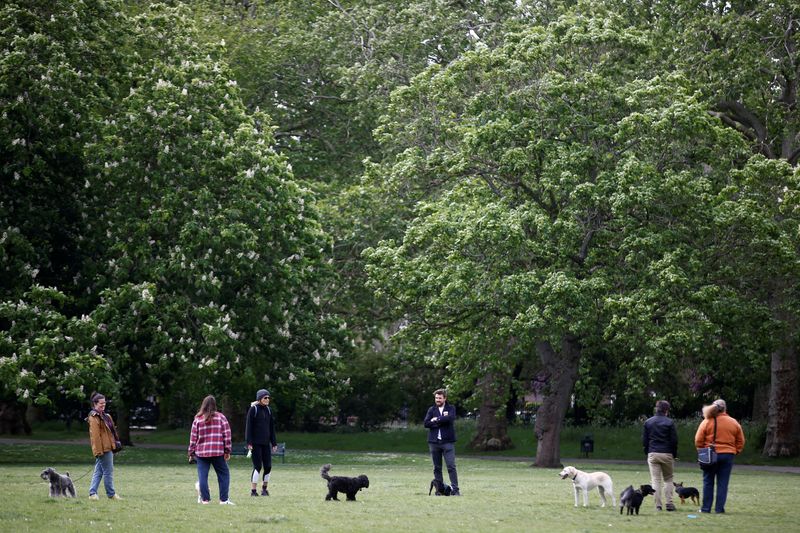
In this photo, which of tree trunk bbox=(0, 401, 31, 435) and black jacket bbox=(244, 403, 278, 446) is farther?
tree trunk bbox=(0, 401, 31, 435)

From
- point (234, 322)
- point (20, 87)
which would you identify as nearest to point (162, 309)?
point (234, 322)

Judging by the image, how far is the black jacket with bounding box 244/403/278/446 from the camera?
821 inches

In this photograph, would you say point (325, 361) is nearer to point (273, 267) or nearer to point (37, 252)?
point (273, 267)

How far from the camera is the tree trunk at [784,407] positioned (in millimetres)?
41562

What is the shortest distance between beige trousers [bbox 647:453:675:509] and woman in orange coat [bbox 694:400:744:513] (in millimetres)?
618

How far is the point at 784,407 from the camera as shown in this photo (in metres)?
41.8

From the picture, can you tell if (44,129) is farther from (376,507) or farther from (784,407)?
(784,407)

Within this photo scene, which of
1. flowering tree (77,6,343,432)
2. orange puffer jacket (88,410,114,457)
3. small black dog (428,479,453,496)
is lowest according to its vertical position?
small black dog (428,479,453,496)

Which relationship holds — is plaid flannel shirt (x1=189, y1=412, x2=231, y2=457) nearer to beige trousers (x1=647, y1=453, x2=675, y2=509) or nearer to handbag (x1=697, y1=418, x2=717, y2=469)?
beige trousers (x1=647, y1=453, x2=675, y2=509)

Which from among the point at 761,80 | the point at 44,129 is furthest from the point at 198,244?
the point at 761,80

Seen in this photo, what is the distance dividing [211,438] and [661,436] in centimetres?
740

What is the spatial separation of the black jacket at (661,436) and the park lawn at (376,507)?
1.04 metres

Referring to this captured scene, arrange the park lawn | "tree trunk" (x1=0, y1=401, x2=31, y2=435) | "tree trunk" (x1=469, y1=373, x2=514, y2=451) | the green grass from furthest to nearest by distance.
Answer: "tree trunk" (x1=0, y1=401, x2=31, y2=435), "tree trunk" (x1=469, y1=373, x2=514, y2=451), the green grass, the park lawn

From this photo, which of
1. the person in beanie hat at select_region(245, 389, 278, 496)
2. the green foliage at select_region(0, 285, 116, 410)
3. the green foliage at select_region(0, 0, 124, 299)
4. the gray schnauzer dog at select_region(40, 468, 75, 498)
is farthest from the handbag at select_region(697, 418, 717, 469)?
the green foliage at select_region(0, 0, 124, 299)
